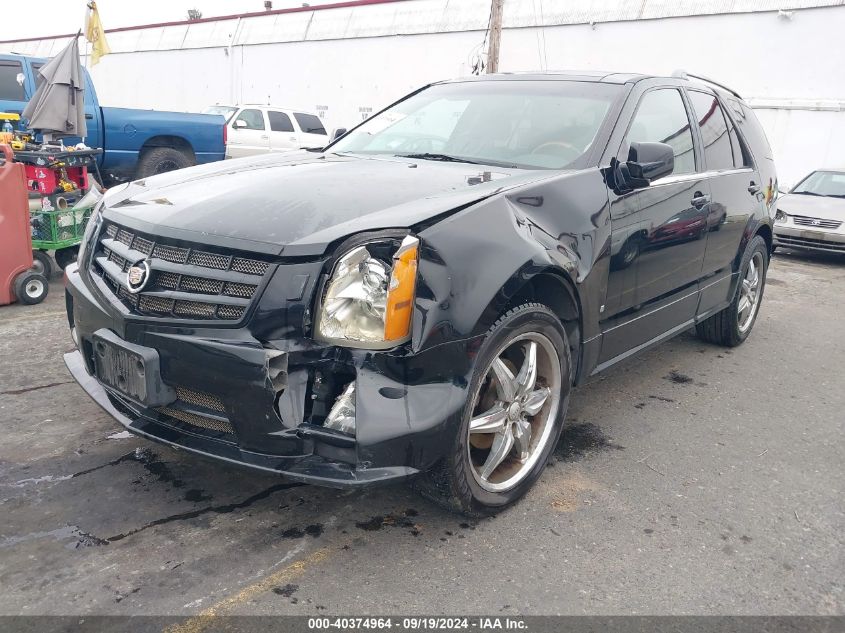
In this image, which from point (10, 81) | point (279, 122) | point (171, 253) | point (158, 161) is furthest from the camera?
point (279, 122)

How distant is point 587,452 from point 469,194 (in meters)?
1.54

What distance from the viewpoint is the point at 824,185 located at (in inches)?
466

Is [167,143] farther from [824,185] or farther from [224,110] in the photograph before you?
[824,185]

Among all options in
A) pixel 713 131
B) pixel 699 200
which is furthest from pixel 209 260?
pixel 713 131

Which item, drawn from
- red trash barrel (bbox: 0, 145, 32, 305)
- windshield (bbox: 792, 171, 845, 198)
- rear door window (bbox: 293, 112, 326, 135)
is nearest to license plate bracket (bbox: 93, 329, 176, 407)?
red trash barrel (bbox: 0, 145, 32, 305)

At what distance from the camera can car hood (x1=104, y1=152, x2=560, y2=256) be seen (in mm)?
2463

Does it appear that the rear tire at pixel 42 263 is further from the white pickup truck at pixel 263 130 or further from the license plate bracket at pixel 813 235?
the license plate bracket at pixel 813 235

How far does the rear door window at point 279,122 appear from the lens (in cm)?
1634

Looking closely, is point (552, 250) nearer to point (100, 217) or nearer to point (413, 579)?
point (413, 579)

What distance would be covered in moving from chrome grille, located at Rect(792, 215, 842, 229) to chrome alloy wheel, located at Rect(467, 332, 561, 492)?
933cm

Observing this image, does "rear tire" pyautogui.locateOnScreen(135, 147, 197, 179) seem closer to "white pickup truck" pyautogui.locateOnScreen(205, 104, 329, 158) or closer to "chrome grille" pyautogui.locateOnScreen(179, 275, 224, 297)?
"white pickup truck" pyautogui.locateOnScreen(205, 104, 329, 158)

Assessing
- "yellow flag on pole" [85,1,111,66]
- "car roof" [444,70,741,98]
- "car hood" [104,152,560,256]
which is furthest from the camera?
"yellow flag on pole" [85,1,111,66]

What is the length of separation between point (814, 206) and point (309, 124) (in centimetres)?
1109

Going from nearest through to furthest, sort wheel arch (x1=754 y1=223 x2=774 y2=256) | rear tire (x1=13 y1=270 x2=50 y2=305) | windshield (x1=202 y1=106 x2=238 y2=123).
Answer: wheel arch (x1=754 y1=223 x2=774 y2=256) < rear tire (x1=13 y1=270 x2=50 y2=305) < windshield (x1=202 y1=106 x2=238 y2=123)
